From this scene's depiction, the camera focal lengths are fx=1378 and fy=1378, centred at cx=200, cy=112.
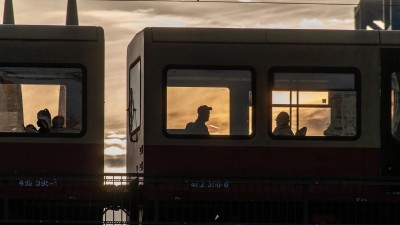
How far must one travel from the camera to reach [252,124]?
24469 millimetres

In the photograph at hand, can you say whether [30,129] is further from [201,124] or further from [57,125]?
[201,124]

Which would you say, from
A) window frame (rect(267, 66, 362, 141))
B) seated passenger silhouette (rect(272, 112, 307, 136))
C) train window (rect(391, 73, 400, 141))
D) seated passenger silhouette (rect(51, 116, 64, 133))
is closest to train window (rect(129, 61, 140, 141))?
seated passenger silhouette (rect(51, 116, 64, 133))

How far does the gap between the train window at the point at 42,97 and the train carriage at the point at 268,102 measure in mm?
1172

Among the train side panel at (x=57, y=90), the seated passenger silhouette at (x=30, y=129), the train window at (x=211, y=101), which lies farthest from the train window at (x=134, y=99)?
the seated passenger silhouette at (x=30, y=129)

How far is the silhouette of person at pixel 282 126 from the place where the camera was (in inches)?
964

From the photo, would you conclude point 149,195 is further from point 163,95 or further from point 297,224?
point 297,224

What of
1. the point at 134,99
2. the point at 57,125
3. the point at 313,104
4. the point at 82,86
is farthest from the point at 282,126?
the point at 57,125

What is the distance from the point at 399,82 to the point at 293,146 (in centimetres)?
224

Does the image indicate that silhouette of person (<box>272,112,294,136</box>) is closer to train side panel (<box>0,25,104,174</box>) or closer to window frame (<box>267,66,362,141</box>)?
window frame (<box>267,66,362,141</box>)

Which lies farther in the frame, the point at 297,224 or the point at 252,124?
the point at 252,124

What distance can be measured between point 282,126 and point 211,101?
1.34 meters

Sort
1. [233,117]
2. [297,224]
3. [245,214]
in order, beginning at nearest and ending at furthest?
[297,224], [245,214], [233,117]

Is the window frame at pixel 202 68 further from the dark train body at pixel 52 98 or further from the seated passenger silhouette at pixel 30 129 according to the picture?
the seated passenger silhouette at pixel 30 129

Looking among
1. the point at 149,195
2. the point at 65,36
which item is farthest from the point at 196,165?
the point at 65,36
